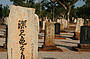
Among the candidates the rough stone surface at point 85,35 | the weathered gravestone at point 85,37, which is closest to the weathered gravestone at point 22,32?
the weathered gravestone at point 85,37

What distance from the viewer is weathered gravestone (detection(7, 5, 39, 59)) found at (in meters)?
5.58

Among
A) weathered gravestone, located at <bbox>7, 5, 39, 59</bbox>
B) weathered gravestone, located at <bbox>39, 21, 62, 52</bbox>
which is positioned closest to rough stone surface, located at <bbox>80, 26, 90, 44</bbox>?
weathered gravestone, located at <bbox>39, 21, 62, 52</bbox>

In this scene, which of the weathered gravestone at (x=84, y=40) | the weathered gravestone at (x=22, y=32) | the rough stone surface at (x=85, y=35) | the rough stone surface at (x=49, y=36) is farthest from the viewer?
the rough stone surface at (x=85, y=35)

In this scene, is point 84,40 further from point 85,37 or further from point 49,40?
point 49,40

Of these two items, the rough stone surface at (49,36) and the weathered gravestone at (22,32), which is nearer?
the weathered gravestone at (22,32)

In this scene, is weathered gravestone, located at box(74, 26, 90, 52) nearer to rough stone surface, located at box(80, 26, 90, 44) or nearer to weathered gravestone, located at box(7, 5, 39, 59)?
rough stone surface, located at box(80, 26, 90, 44)

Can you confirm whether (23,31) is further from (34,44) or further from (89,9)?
(89,9)

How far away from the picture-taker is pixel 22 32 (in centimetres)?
564

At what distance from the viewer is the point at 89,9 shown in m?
47.4

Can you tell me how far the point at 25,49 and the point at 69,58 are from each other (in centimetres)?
477

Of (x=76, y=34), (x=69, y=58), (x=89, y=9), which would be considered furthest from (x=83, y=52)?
(x=89, y=9)

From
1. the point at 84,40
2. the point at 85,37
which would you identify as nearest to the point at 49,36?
the point at 84,40

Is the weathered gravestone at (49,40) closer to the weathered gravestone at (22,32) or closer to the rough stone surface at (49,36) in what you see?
the rough stone surface at (49,36)

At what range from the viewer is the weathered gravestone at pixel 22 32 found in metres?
5.58
